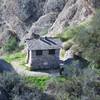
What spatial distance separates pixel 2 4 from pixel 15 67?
44830 millimetres

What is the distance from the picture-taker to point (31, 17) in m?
88.0

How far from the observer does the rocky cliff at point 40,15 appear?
74.8 m

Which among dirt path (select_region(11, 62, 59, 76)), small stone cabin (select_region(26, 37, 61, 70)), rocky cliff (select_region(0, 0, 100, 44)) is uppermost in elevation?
rocky cliff (select_region(0, 0, 100, 44))

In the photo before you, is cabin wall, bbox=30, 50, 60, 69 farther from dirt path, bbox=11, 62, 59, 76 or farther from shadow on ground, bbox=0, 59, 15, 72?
shadow on ground, bbox=0, 59, 15, 72

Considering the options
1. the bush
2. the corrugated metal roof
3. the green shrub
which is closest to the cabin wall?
the corrugated metal roof

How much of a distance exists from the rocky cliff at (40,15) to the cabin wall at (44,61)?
19852 mm

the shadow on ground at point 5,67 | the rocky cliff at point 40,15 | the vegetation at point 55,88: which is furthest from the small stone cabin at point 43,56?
the rocky cliff at point 40,15

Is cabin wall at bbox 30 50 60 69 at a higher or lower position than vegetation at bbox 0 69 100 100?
higher

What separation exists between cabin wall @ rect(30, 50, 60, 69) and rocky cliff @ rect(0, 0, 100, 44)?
1985cm

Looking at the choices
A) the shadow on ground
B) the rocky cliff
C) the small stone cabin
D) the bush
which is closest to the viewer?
the bush

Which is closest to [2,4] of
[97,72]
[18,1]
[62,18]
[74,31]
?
[18,1]

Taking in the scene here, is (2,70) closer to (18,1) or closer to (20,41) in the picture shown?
(20,41)

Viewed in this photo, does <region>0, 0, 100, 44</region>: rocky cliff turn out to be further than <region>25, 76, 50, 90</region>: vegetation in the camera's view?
Yes

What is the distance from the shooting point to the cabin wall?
177 feet
